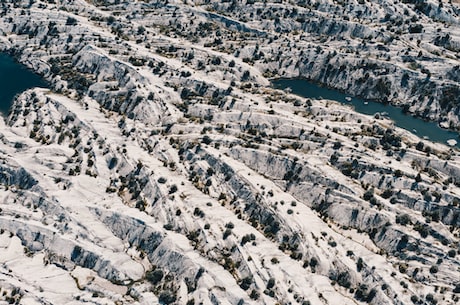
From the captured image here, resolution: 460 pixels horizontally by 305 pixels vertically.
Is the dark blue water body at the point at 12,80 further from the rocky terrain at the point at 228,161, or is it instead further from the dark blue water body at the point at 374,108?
the dark blue water body at the point at 374,108

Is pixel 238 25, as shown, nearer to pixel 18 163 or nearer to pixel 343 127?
pixel 343 127

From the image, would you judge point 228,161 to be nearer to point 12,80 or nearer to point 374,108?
point 374,108

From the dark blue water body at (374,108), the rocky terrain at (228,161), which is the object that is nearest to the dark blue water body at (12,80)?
the rocky terrain at (228,161)

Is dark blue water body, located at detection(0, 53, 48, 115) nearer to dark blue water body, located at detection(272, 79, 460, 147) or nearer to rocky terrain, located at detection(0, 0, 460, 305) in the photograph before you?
rocky terrain, located at detection(0, 0, 460, 305)

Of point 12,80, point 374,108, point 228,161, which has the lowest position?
point 12,80

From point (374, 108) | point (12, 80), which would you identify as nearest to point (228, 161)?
point (374, 108)
